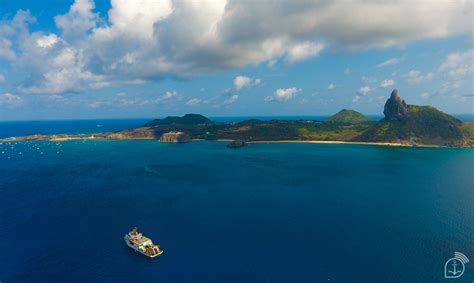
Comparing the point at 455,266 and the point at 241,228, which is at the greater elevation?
the point at 241,228

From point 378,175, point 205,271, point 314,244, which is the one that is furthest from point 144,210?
point 378,175

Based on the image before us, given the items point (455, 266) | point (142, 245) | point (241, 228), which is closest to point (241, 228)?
point (241, 228)

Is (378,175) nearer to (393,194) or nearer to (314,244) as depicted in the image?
(393,194)

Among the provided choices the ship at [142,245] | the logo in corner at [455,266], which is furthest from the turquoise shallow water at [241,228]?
the ship at [142,245]

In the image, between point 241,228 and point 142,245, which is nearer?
point 142,245

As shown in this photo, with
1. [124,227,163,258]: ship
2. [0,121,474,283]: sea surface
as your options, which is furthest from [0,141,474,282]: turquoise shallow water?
[124,227,163,258]: ship

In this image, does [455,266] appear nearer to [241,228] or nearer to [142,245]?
[241,228]
